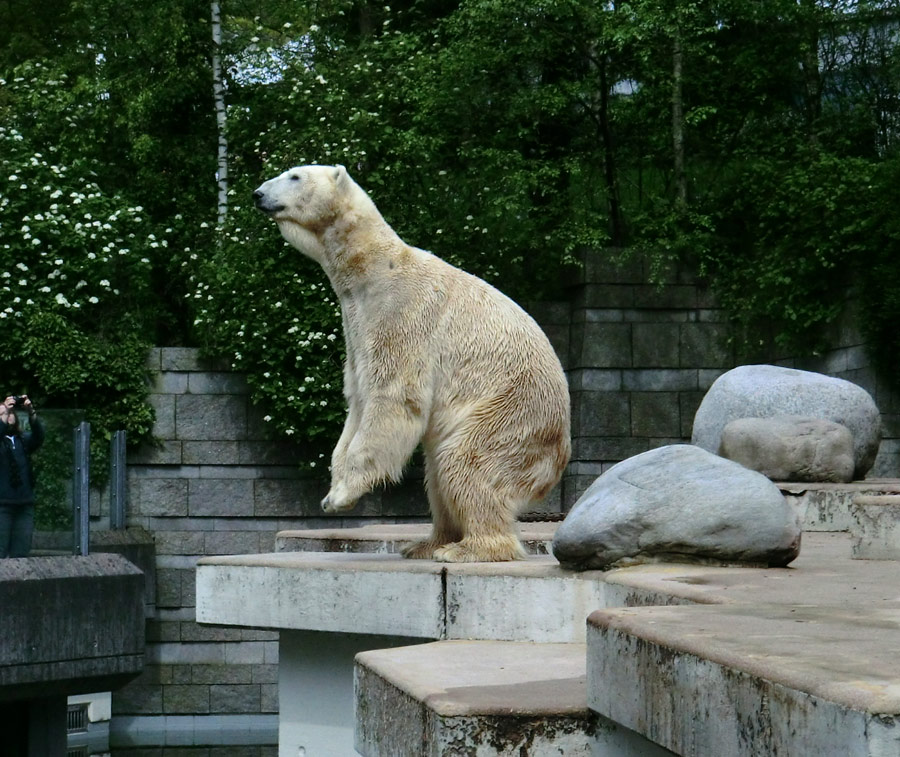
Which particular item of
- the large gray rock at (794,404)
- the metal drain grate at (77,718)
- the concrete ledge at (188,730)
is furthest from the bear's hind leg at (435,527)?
the metal drain grate at (77,718)

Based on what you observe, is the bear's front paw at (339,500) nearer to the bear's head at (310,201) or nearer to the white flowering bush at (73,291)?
the bear's head at (310,201)

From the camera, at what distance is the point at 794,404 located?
8562 millimetres

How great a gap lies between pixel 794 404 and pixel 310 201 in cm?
430

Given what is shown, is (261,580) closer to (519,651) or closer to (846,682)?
(519,651)

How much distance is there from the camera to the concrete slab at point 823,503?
24.4 feet

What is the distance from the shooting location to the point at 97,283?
1203 cm

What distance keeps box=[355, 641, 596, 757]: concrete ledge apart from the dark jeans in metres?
5.25

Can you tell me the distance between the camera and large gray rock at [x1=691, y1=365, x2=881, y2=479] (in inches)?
337

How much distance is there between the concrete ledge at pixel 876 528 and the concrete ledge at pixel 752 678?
178 centimetres

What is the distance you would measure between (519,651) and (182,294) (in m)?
9.74

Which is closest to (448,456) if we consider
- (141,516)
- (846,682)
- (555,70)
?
(846,682)

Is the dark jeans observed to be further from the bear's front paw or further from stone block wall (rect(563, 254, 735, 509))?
stone block wall (rect(563, 254, 735, 509))

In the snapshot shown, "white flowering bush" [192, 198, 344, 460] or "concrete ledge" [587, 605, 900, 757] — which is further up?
"white flowering bush" [192, 198, 344, 460]

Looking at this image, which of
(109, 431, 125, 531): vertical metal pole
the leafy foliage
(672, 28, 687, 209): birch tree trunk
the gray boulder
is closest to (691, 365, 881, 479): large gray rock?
the gray boulder
